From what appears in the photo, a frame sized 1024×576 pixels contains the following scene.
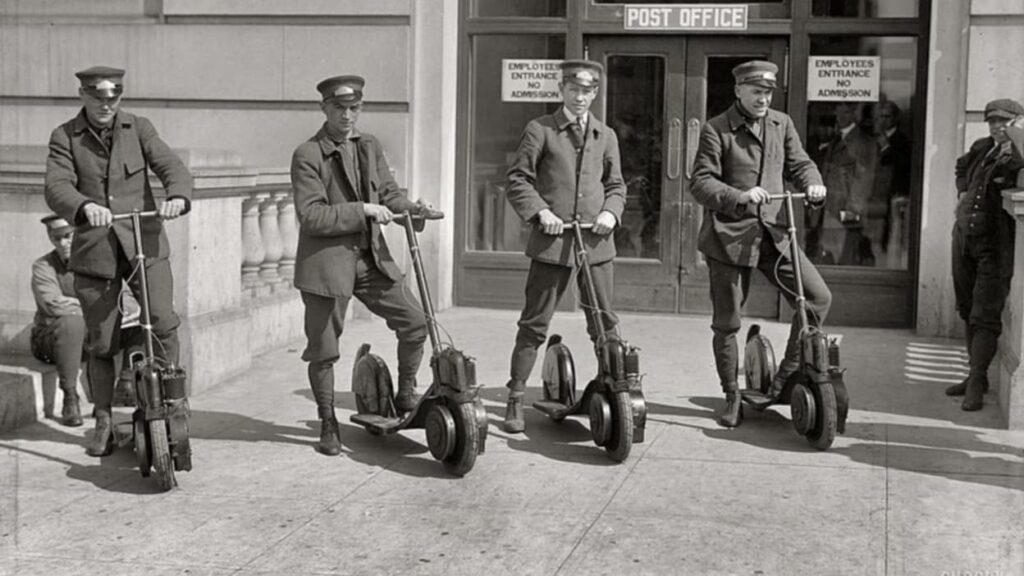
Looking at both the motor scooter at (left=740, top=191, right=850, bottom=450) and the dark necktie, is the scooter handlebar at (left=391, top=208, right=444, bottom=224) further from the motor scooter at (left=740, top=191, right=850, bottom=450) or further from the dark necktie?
the motor scooter at (left=740, top=191, right=850, bottom=450)

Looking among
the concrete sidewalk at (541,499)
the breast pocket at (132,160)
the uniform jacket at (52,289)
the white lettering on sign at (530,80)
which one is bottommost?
the concrete sidewalk at (541,499)

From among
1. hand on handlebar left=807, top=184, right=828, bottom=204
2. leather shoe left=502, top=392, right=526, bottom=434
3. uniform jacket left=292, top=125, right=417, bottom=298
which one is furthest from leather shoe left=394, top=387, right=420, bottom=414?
hand on handlebar left=807, top=184, right=828, bottom=204

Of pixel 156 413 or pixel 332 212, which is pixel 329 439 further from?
pixel 332 212

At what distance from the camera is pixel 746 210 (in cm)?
798

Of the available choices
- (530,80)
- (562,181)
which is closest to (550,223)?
(562,181)

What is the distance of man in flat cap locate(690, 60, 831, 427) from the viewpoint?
8.02 m

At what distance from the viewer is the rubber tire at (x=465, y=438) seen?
688cm

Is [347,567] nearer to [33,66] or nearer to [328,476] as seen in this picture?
[328,476]

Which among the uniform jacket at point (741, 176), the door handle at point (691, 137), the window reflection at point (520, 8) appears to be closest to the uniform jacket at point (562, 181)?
the uniform jacket at point (741, 176)

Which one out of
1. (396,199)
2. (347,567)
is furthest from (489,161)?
(347,567)

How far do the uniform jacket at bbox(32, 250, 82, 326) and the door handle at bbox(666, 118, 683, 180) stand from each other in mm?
5545

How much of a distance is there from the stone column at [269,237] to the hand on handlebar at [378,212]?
147 inches

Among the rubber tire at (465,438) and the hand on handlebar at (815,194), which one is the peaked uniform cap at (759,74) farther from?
the rubber tire at (465,438)

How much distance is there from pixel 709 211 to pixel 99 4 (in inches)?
283
